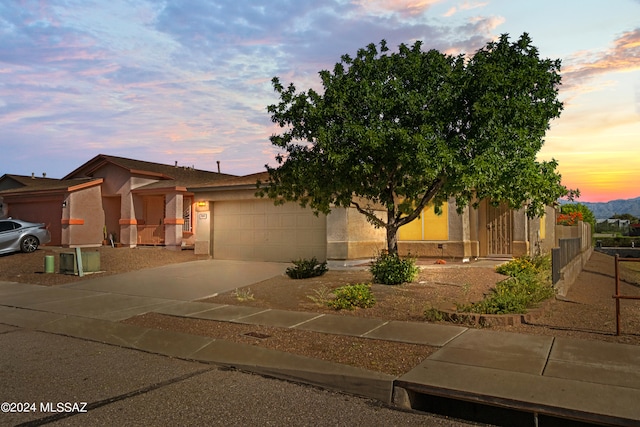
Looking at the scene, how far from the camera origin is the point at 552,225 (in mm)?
26875

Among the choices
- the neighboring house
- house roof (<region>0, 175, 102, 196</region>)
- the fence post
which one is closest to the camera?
the fence post

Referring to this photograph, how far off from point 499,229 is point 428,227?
2.78m

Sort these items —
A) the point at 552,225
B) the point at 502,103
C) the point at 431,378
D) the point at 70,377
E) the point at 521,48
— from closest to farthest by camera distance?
the point at 431,378 < the point at 70,377 < the point at 502,103 < the point at 521,48 < the point at 552,225

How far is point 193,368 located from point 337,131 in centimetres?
630

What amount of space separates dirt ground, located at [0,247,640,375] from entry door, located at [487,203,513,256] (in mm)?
2831

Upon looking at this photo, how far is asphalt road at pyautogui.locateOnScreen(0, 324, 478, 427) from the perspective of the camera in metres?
5.14

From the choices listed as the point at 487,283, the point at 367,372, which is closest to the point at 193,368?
the point at 367,372

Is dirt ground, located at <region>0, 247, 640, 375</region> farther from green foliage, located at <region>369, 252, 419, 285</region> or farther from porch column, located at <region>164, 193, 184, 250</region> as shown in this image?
porch column, located at <region>164, 193, 184, 250</region>

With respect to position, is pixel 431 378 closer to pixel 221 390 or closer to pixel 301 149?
pixel 221 390

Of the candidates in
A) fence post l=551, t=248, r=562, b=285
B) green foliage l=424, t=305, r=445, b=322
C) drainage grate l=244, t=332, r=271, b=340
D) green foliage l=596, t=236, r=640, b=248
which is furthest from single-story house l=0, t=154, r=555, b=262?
green foliage l=596, t=236, r=640, b=248

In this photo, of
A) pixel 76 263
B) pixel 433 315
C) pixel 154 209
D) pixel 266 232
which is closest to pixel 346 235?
pixel 266 232

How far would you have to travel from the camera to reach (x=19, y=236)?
21.9 meters

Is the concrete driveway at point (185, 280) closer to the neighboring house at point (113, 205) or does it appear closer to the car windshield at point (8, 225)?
the neighboring house at point (113, 205)

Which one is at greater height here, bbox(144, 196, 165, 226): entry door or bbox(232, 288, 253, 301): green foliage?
bbox(144, 196, 165, 226): entry door
